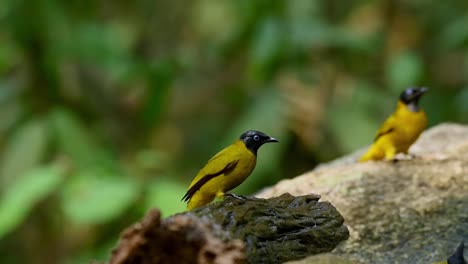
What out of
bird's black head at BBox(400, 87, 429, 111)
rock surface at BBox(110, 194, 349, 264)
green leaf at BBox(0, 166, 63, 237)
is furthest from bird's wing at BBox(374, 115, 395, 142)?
green leaf at BBox(0, 166, 63, 237)

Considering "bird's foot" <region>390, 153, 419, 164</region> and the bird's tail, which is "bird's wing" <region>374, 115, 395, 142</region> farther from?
the bird's tail

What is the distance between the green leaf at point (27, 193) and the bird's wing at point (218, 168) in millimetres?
2843

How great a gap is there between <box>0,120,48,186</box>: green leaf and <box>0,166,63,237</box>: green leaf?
63cm

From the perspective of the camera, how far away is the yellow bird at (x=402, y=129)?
3.97m

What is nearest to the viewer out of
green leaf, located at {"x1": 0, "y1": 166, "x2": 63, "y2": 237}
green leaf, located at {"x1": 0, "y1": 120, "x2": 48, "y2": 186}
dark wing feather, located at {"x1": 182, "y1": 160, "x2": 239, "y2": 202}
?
dark wing feather, located at {"x1": 182, "y1": 160, "x2": 239, "y2": 202}

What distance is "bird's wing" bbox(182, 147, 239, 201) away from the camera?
2672 mm

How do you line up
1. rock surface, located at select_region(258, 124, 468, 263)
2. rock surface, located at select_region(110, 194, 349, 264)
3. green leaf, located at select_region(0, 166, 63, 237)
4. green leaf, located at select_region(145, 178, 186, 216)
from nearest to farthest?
rock surface, located at select_region(110, 194, 349, 264) → rock surface, located at select_region(258, 124, 468, 263) → green leaf, located at select_region(145, 178, 186, 216) → green leaf, located at select_region(0, 166, 63, 237)

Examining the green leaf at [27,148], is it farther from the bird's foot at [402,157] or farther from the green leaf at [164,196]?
the bird's foot at [402,157]

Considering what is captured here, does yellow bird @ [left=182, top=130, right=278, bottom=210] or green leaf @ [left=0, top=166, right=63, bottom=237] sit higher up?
green leaf @ [left=0, top=166, right=63, bottom=237]

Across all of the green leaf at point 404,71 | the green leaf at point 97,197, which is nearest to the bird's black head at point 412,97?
the green leaf at point 97,197

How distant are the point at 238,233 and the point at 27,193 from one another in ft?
10.7

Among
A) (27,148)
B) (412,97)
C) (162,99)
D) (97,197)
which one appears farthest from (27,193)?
(412,97)

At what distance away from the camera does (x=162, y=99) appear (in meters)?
6.74

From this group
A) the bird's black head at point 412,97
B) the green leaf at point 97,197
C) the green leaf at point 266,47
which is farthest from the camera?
the green leaf at point 266,47
